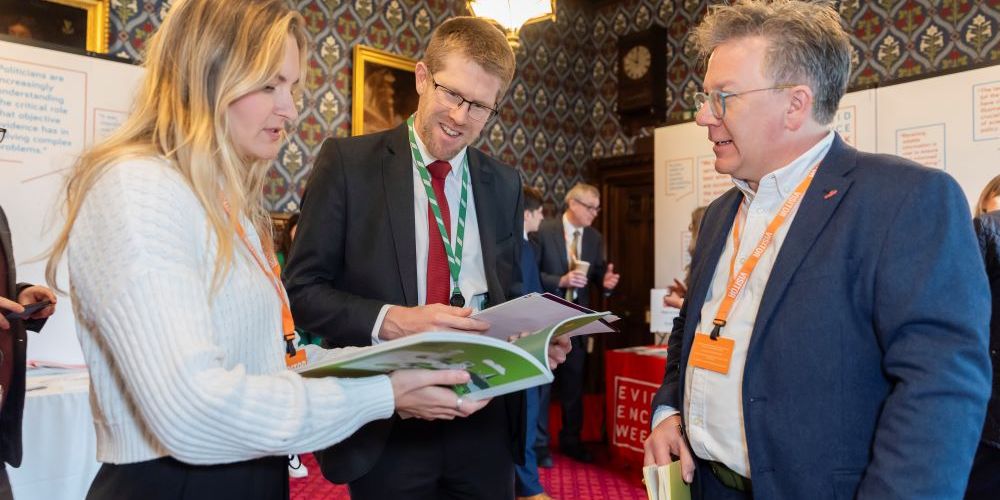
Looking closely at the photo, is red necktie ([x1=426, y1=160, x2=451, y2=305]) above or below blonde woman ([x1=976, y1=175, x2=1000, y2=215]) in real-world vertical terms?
below

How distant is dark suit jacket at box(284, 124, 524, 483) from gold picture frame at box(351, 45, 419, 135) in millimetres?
4627

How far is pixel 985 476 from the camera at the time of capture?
255cm

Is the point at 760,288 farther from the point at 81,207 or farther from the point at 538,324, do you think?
the point at 81,207

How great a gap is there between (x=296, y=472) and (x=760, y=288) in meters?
3.95

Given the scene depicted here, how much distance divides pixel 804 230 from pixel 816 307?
15 cm

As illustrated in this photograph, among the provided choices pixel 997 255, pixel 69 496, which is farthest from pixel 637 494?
pixel 69 496

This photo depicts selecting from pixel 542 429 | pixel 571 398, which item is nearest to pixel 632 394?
pixel 542 429

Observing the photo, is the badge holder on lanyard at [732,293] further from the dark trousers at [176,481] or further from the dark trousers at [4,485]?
the dark trousers at [4,485]

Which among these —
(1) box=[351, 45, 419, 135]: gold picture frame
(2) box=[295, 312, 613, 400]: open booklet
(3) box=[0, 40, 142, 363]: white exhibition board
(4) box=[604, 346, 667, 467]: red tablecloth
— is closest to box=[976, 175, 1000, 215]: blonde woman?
(4) box=[604, 346, 667, 467]: red tablecloth

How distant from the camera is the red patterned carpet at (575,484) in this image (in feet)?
14.2

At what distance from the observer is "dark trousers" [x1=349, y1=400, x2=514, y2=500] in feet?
5.55

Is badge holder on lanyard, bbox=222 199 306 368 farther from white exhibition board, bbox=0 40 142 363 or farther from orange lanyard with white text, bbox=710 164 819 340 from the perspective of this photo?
white exhibition board, bbox=0 40 142 363

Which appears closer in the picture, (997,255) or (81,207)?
(81,207)

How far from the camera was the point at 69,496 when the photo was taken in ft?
9.09
